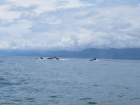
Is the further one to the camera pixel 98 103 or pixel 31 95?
pixel 31 95

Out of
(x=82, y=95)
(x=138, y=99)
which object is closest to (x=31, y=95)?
(x=82, y=95)

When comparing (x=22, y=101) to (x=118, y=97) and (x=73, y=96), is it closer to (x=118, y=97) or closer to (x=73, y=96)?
(x=73, y=96)

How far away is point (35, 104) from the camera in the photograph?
70.8ft

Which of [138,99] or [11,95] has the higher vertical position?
[11,95]

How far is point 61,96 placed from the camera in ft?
84.9

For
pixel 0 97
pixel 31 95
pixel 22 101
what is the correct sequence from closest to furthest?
1. pixel 22 101
2. pixel 0 97
3. pixel 31 95

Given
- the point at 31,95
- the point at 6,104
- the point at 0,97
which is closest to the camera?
the point at 6,104

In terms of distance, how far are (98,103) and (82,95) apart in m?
4.27

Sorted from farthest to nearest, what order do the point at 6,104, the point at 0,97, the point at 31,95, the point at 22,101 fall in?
the point at 31,95 → the point at 0,97 → the point at 22,101 → the point at 6,104

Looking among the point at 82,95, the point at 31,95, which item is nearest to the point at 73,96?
the point at 82,95

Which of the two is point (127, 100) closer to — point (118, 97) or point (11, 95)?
point (118, 97)

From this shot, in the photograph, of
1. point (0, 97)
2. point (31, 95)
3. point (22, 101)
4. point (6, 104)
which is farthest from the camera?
point (31, 95)

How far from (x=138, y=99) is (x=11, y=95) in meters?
15.7

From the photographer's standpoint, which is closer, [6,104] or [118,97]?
[6,104]
